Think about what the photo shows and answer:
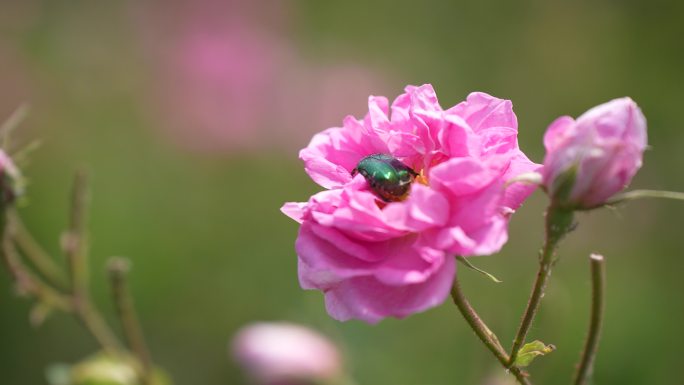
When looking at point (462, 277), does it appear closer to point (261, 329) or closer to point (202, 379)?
point (202, 379)

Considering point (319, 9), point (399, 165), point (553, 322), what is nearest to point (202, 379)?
point (553, 322)

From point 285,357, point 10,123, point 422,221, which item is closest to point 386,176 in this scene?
point 422,221

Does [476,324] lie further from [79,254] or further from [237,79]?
[237,79]

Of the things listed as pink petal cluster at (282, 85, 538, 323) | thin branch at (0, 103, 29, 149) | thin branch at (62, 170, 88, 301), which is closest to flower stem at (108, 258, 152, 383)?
thin branch at (62, 170, 88, 301)

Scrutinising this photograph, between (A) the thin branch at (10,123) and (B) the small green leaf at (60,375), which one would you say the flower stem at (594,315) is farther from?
(B) the small green leaf at (60,375)

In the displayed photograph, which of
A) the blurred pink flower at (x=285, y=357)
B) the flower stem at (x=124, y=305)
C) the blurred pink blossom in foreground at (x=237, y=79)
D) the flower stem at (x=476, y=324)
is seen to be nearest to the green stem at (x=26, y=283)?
the flower stem at (x=124, y=305)

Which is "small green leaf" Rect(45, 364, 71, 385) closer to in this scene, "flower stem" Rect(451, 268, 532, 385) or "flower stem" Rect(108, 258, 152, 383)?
"flower stem" Rect(108, 258, 152, 383)

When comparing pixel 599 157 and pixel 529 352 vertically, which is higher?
pixel 599 157
